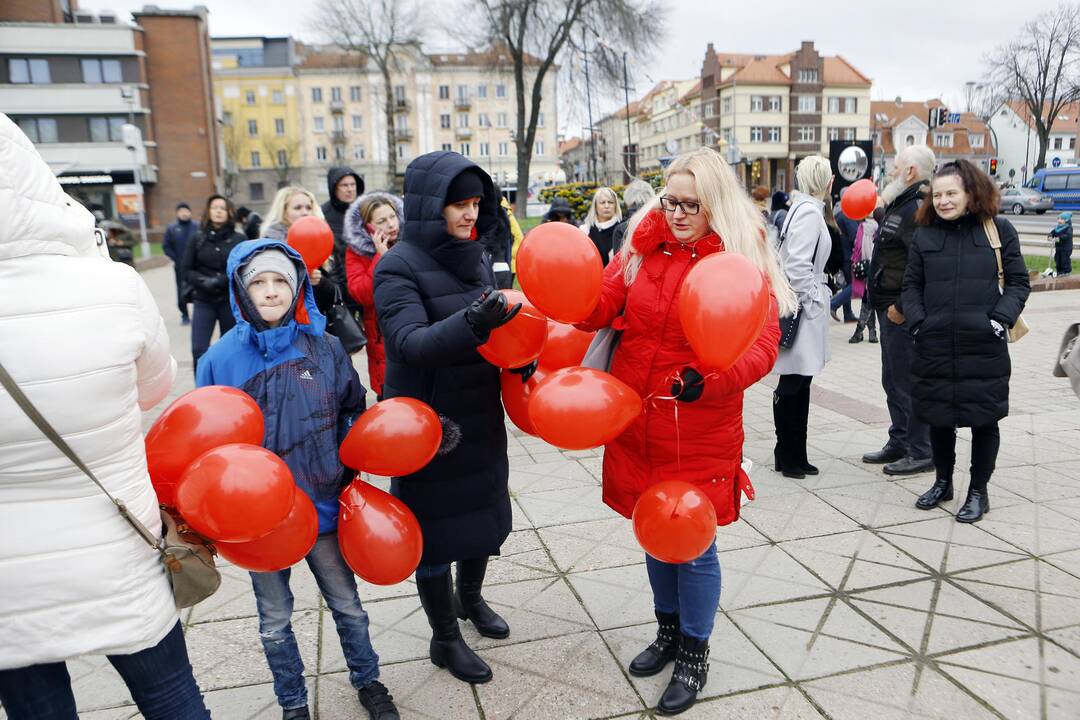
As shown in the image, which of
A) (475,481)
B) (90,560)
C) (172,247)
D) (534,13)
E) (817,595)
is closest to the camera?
(90,560)

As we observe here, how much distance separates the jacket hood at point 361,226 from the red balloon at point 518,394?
6.68 ft

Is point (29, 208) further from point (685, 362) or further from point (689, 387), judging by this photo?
point (685, 362)

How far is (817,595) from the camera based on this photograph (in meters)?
3.32

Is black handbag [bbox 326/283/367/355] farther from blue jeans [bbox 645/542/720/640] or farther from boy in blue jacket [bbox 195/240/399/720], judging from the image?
blue jeans [bbox 645/542/720/640]

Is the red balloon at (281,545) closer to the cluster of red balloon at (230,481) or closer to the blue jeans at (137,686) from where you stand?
the cluster of red balloon at (230,481)

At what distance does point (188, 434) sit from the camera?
6.86ft

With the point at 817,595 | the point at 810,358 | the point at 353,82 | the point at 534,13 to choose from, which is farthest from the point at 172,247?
the point at 353,82

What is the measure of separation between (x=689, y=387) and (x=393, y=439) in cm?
93

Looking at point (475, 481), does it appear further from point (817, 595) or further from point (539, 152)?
point (539, 152)

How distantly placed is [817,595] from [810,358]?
5.64 ft

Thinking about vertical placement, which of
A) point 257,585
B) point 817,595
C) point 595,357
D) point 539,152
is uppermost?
point 539,152

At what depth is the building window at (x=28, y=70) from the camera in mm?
45781

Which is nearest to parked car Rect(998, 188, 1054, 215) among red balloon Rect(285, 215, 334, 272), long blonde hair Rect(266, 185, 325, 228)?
long blonde hair Rect(266, 185, 325, 228)

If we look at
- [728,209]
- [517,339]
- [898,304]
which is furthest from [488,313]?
[898,304]
